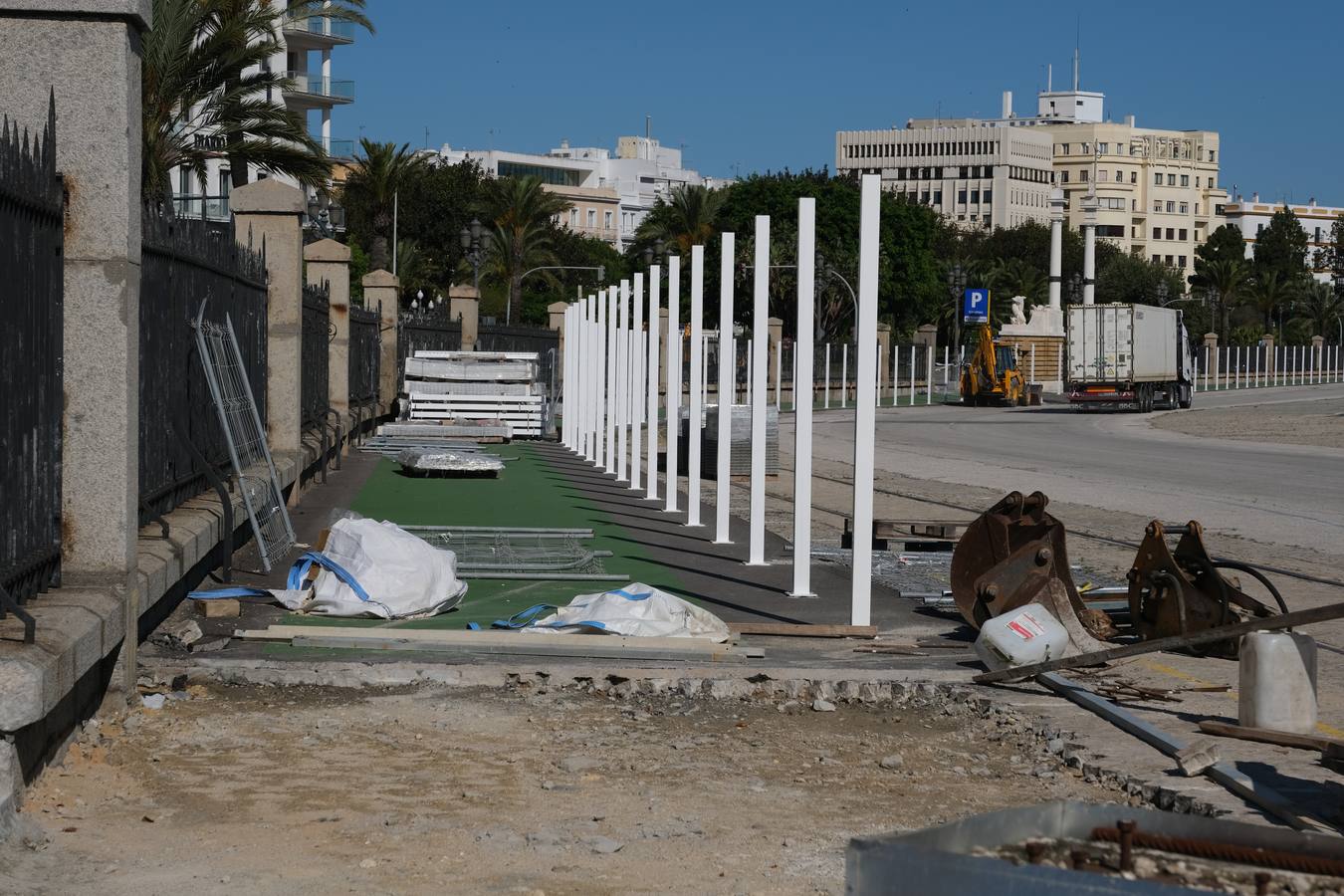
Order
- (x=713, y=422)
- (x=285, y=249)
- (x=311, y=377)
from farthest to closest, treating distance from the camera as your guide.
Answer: (x=713, y=422) → (x=311, y=377) → (x=285, y=249)

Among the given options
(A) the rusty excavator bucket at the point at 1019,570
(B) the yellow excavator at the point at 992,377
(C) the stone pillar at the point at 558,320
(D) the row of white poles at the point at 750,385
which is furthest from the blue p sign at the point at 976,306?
(A) the rusty excavator bucket at the point at 1019,570

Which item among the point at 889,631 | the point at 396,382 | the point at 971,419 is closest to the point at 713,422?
the point at 396,382

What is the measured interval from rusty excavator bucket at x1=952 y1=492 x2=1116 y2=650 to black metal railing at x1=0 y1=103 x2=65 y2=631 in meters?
4.69

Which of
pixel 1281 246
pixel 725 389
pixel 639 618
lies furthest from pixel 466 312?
pixel 1281 246

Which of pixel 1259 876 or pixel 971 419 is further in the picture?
pixel 971 419

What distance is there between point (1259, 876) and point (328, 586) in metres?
7.47

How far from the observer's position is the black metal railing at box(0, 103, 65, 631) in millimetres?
6121

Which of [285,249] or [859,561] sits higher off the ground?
[285,249]

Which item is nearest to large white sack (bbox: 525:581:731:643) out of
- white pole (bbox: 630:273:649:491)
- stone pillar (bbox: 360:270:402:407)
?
white pole (bbox: 630:273:649:491)

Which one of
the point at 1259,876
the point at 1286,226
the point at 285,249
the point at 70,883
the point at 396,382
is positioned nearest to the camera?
the point at 1259,876

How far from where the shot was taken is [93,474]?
7.00m

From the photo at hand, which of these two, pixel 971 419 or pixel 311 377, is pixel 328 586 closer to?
pixel 311 377

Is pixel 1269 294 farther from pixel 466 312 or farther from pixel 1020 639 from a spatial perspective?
pixel 1020 639

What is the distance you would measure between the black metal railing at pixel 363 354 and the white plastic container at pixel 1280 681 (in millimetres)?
18170
